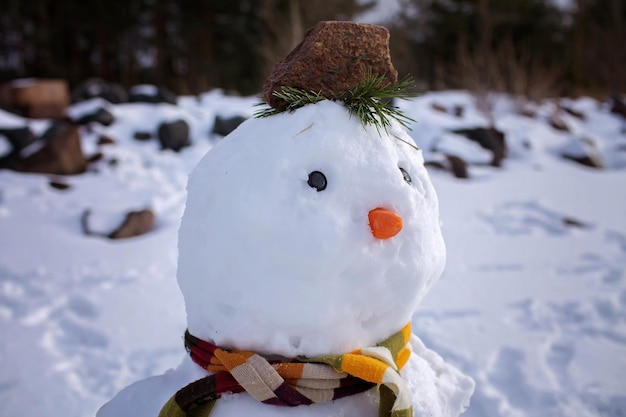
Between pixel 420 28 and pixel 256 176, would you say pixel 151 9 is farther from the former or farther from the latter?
pixel 256 176

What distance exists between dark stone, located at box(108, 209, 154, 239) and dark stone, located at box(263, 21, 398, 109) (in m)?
3.14

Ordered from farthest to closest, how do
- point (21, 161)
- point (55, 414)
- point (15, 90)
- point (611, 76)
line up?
point (611, 76) → point (15, 90) → point (21, 161) → point (55, 414)

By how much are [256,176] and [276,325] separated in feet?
1.17

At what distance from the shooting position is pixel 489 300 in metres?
3.09

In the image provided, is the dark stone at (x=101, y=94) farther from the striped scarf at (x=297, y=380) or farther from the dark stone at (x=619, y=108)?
the dark stone at (x=619, y=108)

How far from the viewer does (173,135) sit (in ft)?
20.4

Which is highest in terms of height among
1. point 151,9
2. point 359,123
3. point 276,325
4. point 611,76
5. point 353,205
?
point 359,123

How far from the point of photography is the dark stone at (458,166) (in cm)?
572

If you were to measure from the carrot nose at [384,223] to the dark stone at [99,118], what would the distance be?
6432 millimetres

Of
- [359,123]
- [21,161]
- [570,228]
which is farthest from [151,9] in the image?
[359,123]

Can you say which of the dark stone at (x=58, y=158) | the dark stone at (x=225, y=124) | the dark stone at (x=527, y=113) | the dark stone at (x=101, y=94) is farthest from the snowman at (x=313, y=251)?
the dark stone at (x=527, y=113)

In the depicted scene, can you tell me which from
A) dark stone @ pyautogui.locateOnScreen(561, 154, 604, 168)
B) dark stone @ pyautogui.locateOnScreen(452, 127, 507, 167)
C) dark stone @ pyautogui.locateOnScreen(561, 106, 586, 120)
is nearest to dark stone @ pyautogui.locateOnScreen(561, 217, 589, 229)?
dark stone @ pyautogui.locateOnScreen(452, 127, 507, 167)

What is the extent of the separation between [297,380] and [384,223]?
42cm


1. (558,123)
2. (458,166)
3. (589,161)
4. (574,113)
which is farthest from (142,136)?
(574,113)
